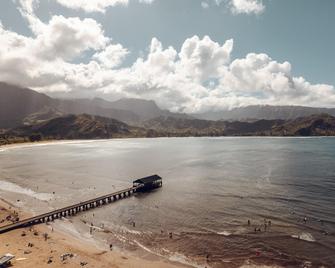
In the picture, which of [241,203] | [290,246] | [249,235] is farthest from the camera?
[241,203]

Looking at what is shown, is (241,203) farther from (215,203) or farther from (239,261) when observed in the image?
(239,261)

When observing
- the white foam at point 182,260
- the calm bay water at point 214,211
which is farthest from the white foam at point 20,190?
the white foam at point 182,260

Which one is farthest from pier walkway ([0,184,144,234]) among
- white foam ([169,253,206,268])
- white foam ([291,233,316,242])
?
white foam ([291,233,316,242])

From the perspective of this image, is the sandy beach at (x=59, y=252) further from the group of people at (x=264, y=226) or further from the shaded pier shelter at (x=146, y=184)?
the shaded pier shelter at (x=146, y=184)

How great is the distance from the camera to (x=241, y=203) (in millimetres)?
78062

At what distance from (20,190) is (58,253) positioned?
6016 cm

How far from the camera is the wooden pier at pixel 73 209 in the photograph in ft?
206

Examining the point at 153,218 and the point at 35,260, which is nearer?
the point at 35,260

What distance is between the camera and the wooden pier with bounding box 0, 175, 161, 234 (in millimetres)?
62812

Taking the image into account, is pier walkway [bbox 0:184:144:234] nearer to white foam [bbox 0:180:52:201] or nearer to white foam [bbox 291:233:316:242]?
white foam [bbox 0:180:52:201]

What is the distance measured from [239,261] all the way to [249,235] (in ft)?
34.7

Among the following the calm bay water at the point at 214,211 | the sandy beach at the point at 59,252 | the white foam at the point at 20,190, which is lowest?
the sandy beach at the point at 59,252

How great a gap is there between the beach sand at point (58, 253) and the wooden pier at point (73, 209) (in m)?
2.16

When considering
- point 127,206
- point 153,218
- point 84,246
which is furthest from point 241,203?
point 84,246
